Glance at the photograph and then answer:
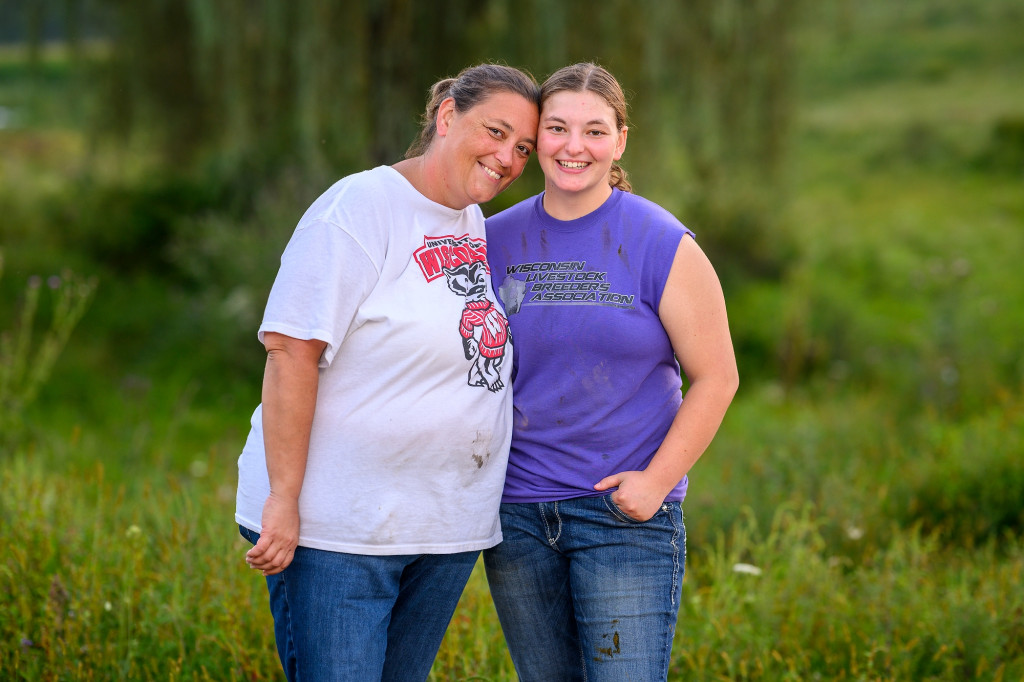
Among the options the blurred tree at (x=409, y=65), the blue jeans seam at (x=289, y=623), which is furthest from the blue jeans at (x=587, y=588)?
the blurred tree at (x=409, y=65)

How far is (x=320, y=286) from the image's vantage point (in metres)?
1.76

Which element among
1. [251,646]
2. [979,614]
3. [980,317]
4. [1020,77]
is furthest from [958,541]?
[1020,77]

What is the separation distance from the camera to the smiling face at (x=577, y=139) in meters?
1.98

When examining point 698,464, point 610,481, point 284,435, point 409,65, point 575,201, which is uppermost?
point 409,65

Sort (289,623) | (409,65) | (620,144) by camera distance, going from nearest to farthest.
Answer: (289,623) → (620,144) → (409,65)

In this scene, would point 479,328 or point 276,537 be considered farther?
point 479,328

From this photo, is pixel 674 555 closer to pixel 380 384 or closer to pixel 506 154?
pixel 380 384

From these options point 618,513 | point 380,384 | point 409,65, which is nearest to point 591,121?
point 380,384

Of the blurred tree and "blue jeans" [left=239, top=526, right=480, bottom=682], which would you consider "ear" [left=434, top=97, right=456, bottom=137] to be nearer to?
"blue jeans" [left=239, top=526, right=480, bottom=682]

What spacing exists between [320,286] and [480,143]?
0.47 metres

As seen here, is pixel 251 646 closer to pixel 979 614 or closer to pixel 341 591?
pixel 341 591

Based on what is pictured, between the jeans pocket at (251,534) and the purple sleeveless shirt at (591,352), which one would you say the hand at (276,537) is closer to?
the jeans pocket at (251,534)

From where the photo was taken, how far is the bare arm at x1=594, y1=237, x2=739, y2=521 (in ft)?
6.32

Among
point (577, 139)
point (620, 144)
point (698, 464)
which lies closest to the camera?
point (577, 139)
